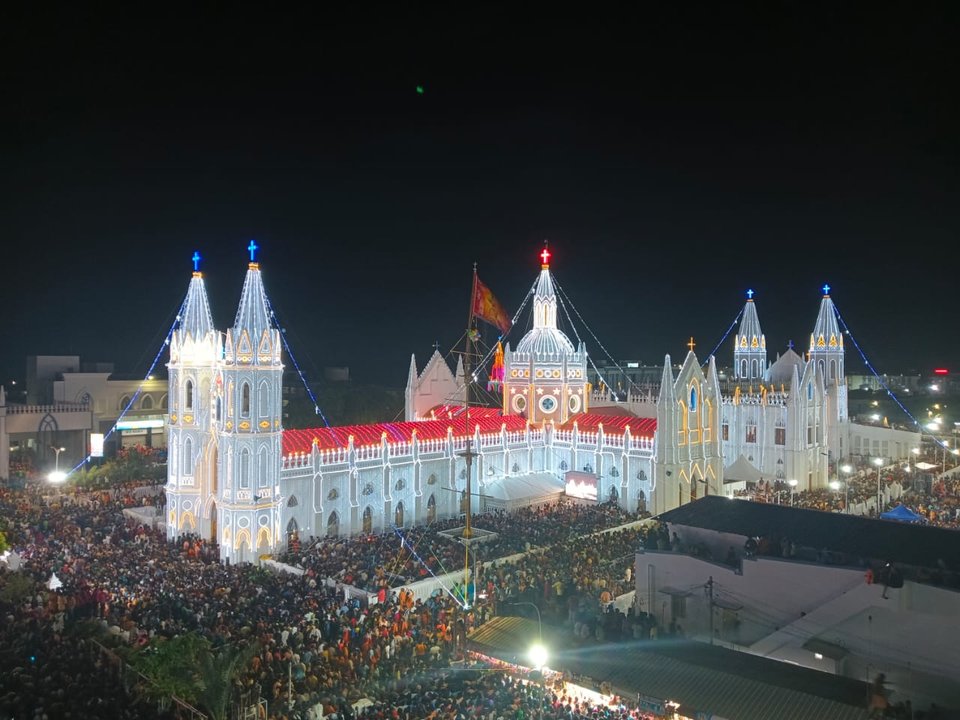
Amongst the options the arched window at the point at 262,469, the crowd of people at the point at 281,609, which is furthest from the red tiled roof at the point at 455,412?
the arched window at the point at 262,469

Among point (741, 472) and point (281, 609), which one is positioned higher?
point (741, 472)

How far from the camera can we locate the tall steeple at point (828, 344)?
5716cm

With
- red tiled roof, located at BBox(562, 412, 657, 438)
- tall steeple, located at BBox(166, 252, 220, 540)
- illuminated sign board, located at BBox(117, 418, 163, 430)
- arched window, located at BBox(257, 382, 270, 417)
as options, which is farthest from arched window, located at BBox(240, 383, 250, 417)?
illuminated sign board, located at BBox(117, 418, 163, 430)

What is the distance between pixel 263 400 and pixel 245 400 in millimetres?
702

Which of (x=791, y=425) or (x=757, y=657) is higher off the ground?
(x=791, y=425)

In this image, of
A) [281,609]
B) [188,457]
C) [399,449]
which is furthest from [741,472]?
[281,609]

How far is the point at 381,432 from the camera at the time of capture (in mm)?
35562

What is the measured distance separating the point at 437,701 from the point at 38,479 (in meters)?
39.4

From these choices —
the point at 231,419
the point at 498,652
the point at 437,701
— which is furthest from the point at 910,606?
the point at 231,419

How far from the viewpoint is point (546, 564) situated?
87.7 feet

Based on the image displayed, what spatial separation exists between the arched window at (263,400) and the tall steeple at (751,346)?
4111 cm

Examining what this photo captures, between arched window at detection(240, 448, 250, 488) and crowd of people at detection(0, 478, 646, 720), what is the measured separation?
3.08m

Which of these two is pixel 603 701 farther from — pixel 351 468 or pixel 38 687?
pixel 351 468

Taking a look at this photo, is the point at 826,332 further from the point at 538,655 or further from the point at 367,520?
the point at 538,655
